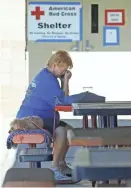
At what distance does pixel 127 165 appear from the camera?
1.95m

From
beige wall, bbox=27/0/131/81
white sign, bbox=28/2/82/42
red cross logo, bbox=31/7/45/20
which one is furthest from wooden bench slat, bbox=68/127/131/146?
red cross logo, bbox=31/7/45/20

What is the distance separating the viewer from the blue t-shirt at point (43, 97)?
3709mm

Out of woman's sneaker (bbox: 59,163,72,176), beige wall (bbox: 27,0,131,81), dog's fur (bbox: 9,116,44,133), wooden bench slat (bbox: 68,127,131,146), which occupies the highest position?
beige wall (bbox: 27,0,131,81)

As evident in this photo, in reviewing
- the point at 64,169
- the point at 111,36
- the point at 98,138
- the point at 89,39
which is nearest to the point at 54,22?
the point at 89,39

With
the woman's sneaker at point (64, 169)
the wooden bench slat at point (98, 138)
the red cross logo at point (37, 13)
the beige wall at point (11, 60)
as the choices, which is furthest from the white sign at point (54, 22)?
the wooden bench slat at point (98, 138)

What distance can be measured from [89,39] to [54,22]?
1.72 feet

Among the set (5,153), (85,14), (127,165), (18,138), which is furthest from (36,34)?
(127,165)

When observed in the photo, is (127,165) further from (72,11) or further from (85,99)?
(72,11)

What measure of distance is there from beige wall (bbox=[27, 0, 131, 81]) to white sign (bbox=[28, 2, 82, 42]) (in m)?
0.07

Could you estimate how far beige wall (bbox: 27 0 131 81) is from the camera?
21.9 ft

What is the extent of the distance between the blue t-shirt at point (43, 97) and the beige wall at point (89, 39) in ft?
9.39

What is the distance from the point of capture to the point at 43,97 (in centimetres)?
375

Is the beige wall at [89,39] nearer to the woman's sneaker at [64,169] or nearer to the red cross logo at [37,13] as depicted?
the red cross logo at [37,13]

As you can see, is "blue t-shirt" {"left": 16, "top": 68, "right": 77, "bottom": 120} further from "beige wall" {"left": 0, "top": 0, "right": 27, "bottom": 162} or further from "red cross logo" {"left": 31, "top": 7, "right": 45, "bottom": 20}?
"red cross logo" {"left": 31, "top": 7, "right": 45, "bottom": 20}
